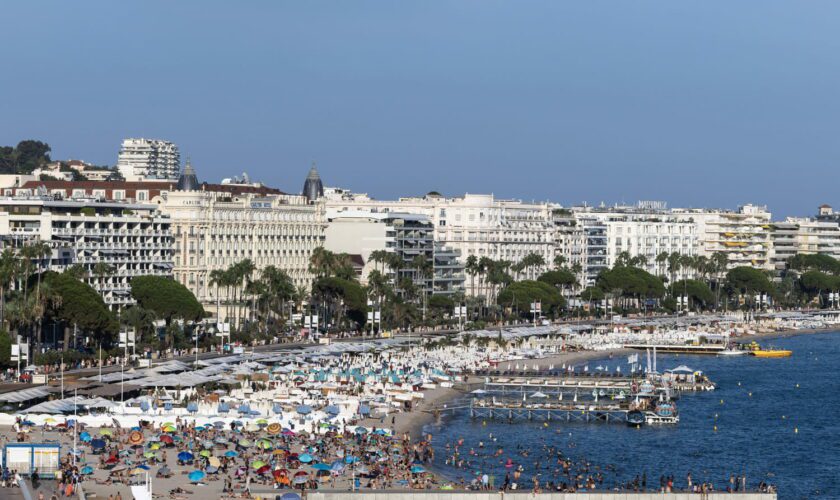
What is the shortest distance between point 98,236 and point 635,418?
A: 58.0m

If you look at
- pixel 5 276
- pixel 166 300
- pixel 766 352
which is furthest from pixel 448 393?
pixel 766 352

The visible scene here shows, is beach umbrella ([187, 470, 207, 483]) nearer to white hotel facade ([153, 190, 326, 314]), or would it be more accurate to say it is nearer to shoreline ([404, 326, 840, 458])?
shoreline ([404, 326, 840, 458])

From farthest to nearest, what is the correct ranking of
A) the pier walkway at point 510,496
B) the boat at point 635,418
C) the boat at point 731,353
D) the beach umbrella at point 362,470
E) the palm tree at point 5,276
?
the boat at point 731,353
the palm tree at point 5,276
the boat at point 635,418
the beach umbrella at point 362,470
the pier walkway at point 510,496

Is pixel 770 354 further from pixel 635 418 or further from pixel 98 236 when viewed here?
pixel 98 236

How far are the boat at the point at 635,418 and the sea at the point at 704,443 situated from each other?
2.20 ft

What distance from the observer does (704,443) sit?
10319cm

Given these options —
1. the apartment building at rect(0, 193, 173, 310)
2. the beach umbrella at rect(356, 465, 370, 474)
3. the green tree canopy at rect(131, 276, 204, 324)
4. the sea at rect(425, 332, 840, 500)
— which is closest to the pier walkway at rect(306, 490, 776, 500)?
the beach umbrella at rect(356, 465, 370, 474)

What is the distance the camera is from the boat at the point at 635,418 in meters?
112

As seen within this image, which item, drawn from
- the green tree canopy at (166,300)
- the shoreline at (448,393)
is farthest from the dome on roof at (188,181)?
the shoreline at (448,393)

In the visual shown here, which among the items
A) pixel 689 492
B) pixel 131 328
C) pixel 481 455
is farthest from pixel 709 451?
pixel 131 328

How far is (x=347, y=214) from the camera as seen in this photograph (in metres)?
200

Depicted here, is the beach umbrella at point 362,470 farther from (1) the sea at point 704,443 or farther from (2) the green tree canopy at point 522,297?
(2) the green tree canopy at point 522,297

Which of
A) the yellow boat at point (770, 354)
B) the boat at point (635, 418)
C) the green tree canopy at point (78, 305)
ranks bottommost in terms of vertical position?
the boat at point (635, 418)

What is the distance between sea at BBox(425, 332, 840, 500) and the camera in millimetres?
90000
